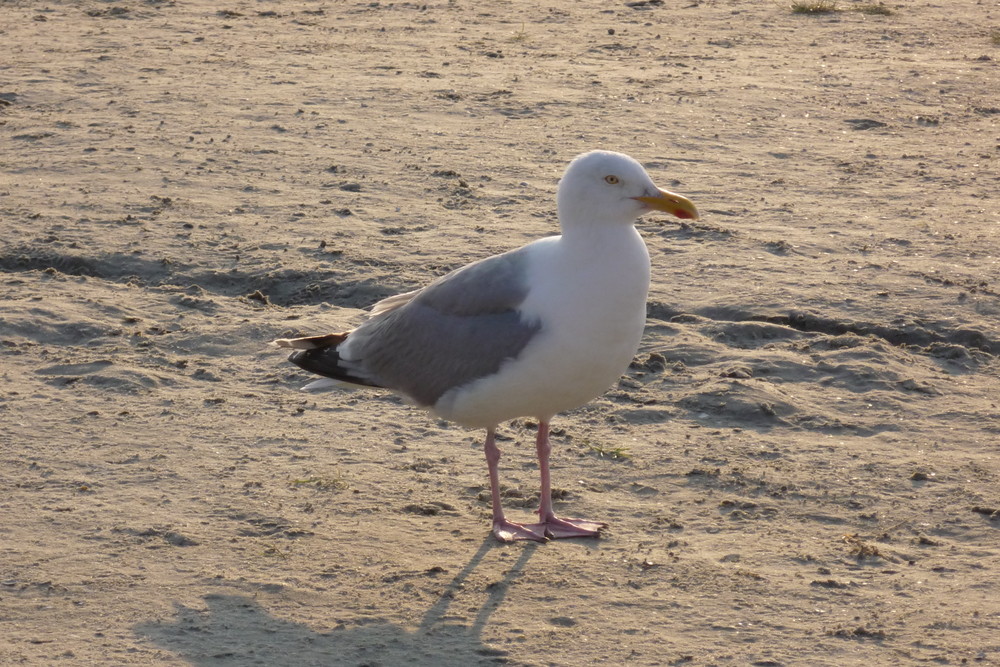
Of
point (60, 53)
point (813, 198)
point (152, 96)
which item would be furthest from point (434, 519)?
point (60, 53)

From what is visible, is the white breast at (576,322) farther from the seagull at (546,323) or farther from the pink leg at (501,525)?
the pink leg at (501,525)

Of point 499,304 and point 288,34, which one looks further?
point 288,34

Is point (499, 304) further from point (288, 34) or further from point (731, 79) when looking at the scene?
point (288, 34)

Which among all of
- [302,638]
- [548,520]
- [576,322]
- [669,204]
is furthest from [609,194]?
[302,638]

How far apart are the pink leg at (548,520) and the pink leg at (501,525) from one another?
0.04m

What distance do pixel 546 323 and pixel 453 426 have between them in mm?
1537

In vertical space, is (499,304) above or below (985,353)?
above

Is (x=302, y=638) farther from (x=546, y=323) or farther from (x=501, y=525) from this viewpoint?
(x=546, y=323)

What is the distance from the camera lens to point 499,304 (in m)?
5.65

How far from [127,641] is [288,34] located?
959cm

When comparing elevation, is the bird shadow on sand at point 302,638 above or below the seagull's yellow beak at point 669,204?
below

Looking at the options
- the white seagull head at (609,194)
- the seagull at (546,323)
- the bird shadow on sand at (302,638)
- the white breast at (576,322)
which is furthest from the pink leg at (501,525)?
the white seagull head at (609,194)

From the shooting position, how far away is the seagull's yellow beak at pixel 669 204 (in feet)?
18.4

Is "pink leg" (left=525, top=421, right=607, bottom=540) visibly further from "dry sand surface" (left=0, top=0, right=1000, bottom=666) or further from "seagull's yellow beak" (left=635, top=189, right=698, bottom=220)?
"seagull's yellow beak" (left=635, top=189, right=698, bottom=220)
